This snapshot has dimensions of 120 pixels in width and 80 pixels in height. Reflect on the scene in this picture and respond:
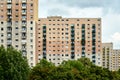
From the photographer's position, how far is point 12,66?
7550 centimetres

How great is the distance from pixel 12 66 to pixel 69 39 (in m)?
85.5

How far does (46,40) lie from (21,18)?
2535 cm

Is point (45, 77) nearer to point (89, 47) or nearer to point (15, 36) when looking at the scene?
point (15, 36)

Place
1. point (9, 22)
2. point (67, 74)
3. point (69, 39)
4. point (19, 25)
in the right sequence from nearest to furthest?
point (67, 74) < point (19, 25) < point (9, 22) < point (69, 39)

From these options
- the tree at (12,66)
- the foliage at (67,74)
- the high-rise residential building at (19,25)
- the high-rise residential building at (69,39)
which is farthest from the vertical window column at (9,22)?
the foliage at (67,74)

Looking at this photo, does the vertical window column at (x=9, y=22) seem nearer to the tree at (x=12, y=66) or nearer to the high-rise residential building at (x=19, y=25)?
the high-rise residential building at (x=19, y=25)

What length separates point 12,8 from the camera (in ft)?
453

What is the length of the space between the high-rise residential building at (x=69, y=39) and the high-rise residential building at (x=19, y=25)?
20182 mm

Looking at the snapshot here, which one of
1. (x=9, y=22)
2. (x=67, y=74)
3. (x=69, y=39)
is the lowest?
(x=69, y=39)

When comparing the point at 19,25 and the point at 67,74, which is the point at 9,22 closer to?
the point at 19,25

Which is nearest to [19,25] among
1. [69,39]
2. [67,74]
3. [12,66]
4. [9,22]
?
[9,22]

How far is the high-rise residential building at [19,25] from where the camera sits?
136 m

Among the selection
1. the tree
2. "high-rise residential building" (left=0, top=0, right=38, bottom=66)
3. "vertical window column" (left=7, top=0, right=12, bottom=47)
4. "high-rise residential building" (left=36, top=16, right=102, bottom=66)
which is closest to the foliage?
the tree

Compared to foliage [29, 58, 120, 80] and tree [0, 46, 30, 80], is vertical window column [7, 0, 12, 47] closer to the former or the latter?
tree [0, 46, 30, 80]
